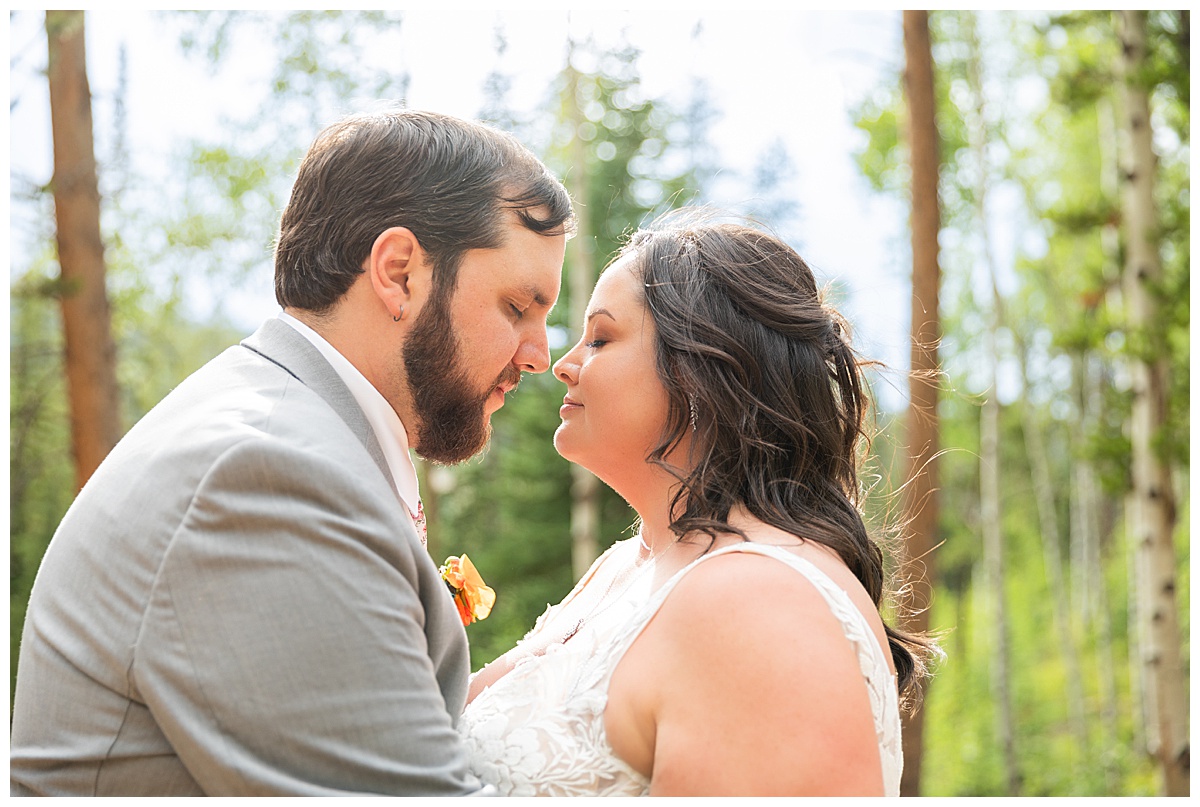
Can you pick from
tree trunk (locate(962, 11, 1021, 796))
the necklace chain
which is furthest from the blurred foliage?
the necklace chain

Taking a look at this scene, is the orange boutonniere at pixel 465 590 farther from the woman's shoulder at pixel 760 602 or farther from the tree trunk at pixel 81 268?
the tree trunk at pixel 81 268

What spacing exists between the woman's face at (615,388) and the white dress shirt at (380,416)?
0.32 m

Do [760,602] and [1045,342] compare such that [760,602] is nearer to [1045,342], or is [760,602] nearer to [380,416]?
[380,416]

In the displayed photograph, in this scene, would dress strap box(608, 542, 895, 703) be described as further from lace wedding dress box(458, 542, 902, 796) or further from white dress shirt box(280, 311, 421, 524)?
white dress shirt box(280, 311, 421, 524)

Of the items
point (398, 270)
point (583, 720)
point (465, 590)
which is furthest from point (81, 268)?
point (583, 720)

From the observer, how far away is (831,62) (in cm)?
909

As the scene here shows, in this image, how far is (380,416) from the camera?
6.23 ft

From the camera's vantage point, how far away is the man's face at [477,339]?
6.57ft

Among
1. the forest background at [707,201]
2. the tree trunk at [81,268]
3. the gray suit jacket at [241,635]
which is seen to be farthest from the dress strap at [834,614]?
the tree trunk at [81,268]

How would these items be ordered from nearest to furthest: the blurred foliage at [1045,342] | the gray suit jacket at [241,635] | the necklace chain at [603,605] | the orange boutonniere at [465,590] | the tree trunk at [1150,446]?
the gray suit jacket at [241,635], the necklace chain at [603,605], the orange boutonniere at [465,590], the tree trunk at [1150,446], the blurred foliage at [1045,342]

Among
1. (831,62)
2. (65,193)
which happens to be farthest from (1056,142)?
(65,193)

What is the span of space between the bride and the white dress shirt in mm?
375

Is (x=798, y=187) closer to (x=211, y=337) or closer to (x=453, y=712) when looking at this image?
(x=211, y=337)

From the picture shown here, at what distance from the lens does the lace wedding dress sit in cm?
174
